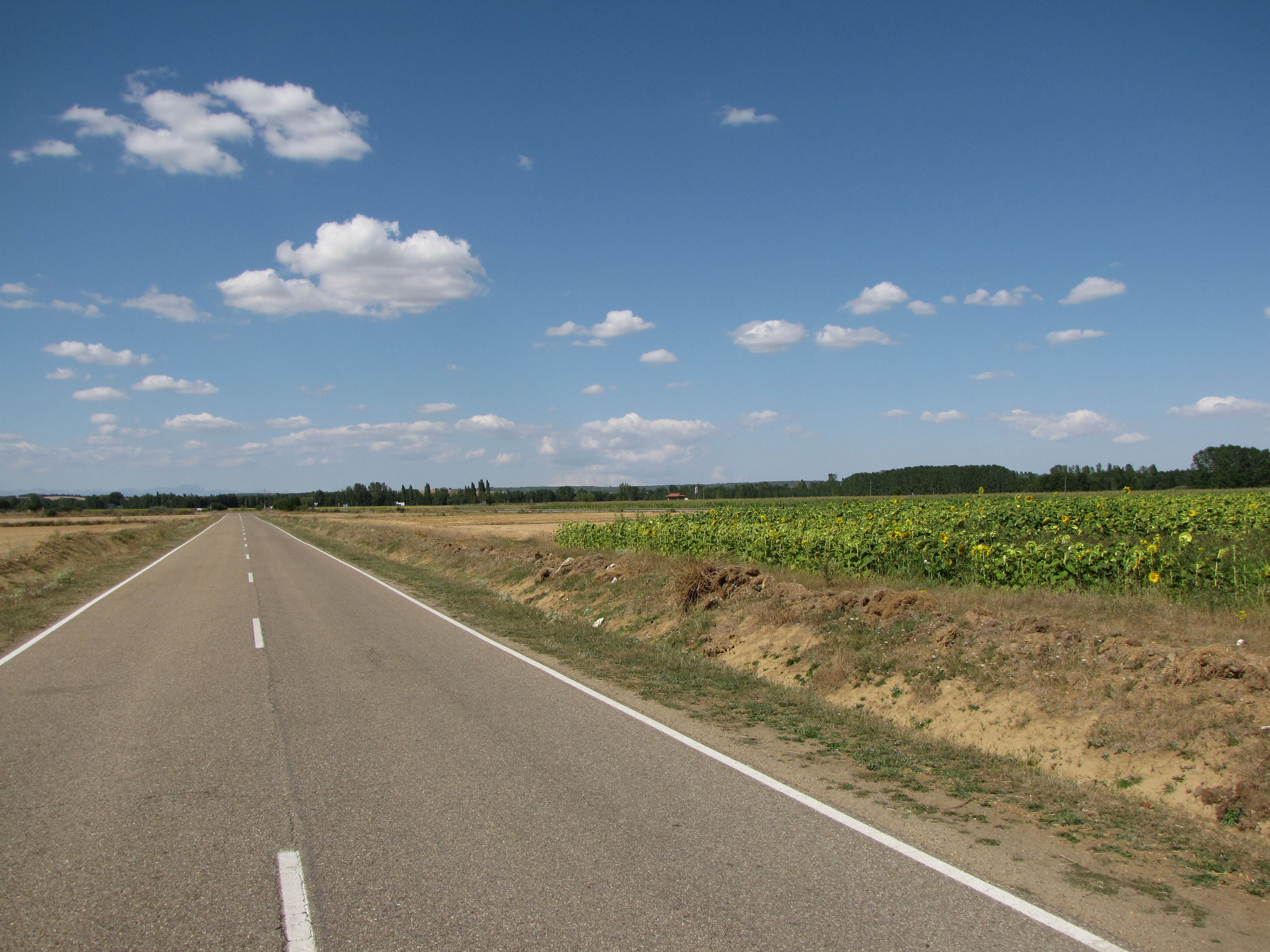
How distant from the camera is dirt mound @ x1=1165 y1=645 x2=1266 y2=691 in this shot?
6.36 m

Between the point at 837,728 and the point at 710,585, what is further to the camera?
the point at 710,585

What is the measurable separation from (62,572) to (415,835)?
25.5 m

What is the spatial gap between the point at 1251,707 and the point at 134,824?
26.9 feet

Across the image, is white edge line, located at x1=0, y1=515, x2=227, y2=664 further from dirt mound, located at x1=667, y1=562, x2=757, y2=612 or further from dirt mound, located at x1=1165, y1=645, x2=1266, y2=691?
dirt mound, located at x1=1165, y1=645, x2=1266, y2=691

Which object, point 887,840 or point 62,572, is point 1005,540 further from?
point 62,572

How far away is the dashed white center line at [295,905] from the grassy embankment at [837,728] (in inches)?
148

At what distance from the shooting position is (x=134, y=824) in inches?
195

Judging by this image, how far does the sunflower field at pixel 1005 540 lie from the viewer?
10.6m

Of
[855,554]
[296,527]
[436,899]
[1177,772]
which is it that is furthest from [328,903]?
[296,527]

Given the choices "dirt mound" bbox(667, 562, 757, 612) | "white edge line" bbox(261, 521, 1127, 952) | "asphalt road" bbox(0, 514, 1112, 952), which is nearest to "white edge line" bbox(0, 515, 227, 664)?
"asphalt road" bbox(0, 514, 1112, 952)

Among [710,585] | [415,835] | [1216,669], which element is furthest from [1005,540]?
[415,835]

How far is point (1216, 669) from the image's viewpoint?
6.59 meters

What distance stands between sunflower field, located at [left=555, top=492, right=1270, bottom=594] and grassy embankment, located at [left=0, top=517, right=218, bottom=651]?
13831 mm

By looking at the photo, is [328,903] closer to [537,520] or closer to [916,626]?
[916,626]
